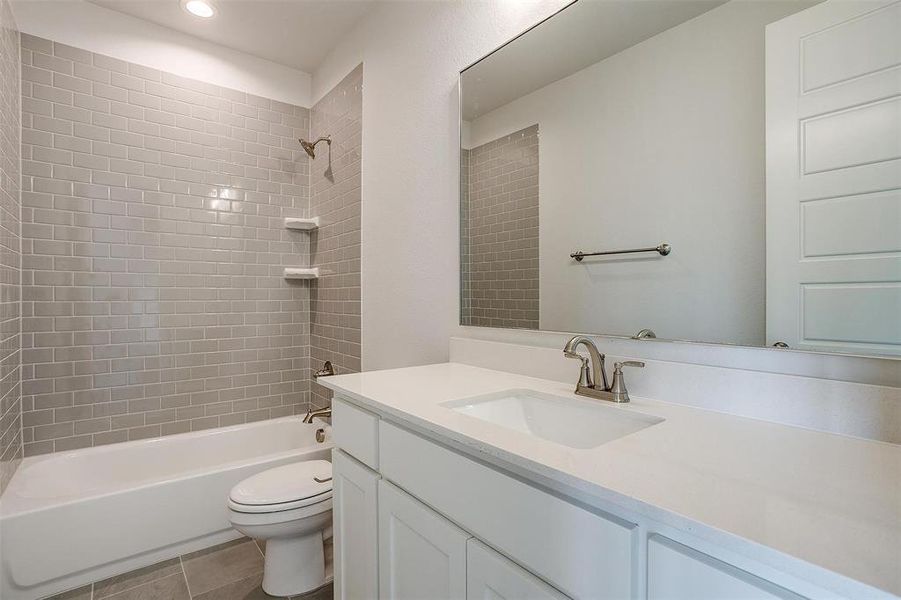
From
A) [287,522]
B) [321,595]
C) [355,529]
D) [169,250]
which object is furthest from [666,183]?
[169,250]

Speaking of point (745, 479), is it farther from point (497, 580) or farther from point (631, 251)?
point (631, 251)

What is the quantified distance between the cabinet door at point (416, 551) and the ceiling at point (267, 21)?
240 centimetres

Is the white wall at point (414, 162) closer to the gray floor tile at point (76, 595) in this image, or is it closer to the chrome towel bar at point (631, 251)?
the chrome towel bar at point (631, 251)

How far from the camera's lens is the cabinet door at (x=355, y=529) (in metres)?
1.15

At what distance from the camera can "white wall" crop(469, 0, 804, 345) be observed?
3.11 ft

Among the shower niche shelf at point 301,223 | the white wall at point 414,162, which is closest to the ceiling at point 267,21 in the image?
the white wall at point 414,162

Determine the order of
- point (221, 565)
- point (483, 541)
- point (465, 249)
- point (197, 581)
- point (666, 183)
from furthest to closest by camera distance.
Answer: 1. point (221, 565)
2. point (197, 581)
3. point (465, 249)
4. point (666, 183)
5. point (483, 541)

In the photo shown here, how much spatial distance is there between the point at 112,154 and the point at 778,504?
312 centimetres

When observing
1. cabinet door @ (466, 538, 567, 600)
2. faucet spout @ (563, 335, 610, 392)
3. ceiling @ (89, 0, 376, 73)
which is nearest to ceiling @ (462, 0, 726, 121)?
faucet spout @ (563, 335, 610, 392)

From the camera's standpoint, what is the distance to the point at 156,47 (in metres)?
2.45

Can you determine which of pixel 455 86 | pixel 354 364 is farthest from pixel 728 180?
pixel 354 364

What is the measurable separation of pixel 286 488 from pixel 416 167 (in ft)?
4.96

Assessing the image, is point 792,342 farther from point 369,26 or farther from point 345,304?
point 369,26

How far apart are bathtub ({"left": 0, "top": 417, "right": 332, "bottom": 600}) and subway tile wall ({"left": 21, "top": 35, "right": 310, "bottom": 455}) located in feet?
0.46
